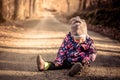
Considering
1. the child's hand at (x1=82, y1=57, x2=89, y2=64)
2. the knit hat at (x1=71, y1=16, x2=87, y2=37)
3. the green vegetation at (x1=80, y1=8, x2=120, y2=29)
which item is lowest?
the child's hand at (x1=82, y1=57, x2=89, y2=64)

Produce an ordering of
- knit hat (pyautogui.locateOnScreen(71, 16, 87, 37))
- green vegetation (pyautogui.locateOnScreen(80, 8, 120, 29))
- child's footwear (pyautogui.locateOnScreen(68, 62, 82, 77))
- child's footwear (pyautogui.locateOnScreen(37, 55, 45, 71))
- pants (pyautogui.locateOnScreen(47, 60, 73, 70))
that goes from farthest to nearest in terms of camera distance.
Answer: green vegetation (pyautogui.locateOnScreen(80, 8, 120, 29))
pants (pyautogui.locateOnScreen(47, 60, 73, 70))
knit hat (pyautogui.locateOnScreen(71, 16, 87, 37))
child's footwear (pyautogui.locateOnScreen(37, 55, 45, 71))
child's footwear (pyautogui.locateOnScreen(68, 62, 82, 77))

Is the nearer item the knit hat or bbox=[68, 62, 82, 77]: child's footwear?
bbox=[68, 62, 82, 77]: child's footwear

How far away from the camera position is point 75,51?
6176mm

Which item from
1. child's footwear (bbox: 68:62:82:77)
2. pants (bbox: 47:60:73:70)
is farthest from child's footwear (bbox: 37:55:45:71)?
child's footwear (bbox: 68:62:82:77)

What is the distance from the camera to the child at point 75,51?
5.94 metres

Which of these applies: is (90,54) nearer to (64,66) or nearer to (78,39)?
(78,39)

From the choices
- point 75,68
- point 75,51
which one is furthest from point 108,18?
point 75,68

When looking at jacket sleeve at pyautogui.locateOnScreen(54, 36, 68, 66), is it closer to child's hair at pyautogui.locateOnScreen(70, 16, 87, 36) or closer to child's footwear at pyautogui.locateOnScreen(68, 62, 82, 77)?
child's hair at pyautogui.locateOnScreen(70, 16, 87, 36)

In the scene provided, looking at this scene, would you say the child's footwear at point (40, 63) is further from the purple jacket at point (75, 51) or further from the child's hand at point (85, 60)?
the child's hand at point (85, 60)

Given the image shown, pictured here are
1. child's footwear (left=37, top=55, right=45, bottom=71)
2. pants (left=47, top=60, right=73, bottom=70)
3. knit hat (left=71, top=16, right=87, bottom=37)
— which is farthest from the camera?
pants (left=47, top=60, right=73, bottom=70)

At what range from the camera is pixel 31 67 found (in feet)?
21.1

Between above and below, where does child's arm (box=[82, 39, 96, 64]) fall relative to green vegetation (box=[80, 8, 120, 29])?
below

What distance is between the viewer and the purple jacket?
6008mm

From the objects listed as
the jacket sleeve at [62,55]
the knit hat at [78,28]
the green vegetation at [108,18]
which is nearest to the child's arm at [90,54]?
the knit hat at [78,28]
